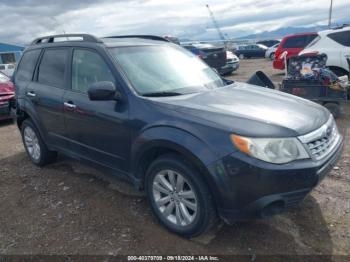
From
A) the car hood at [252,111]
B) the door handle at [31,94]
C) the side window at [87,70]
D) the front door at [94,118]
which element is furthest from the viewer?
the door handle at [31,94]

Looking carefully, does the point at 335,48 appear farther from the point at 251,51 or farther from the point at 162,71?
the point at 251,51

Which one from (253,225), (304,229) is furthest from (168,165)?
(304,229)

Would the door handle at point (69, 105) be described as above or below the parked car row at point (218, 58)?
above

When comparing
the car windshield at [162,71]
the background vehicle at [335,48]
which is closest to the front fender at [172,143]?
the car windshield at [162,71]

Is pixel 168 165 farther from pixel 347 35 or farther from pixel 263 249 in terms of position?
pixel 347 35

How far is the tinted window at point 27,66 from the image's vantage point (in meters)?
5.00

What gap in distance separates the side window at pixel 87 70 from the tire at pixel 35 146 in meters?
1.41

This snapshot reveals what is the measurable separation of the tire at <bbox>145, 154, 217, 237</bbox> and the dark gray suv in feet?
0.03

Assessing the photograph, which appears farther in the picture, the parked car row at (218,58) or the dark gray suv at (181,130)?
the parked car row at (218,58)

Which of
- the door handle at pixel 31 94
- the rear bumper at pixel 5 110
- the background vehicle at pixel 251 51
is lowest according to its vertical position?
the background vehicle at pixel 251 51

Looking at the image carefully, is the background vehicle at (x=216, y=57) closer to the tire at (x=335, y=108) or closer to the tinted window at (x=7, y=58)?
the tire at (x=335, y=108)

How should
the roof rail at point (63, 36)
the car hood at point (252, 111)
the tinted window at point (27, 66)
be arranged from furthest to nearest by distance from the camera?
the tinted window at point (27, 66)
the roof rail at point (63, 36)
the car hood at point (252, 111)

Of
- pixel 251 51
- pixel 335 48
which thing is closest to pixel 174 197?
pixel 335 48

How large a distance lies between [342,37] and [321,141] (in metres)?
7.53
